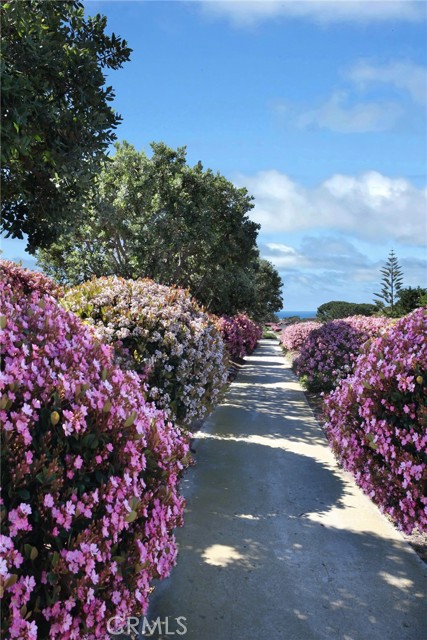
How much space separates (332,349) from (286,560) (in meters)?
9.31

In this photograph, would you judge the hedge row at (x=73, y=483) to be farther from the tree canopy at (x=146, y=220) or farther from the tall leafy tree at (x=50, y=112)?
the tree canopy at (x=146, y=220)

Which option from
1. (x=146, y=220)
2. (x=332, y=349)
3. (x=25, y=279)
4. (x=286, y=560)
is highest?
(x=146, y=220)

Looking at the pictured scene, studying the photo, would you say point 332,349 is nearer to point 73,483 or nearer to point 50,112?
point 50,112

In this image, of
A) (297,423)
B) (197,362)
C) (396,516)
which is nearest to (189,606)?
(396,516)

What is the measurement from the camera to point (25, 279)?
7625 millimetres

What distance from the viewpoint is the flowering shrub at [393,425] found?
4363 millimetres

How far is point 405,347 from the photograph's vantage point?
4.90m

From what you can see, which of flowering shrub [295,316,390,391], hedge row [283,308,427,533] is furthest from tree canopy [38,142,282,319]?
hedge row [283,308,427,533]

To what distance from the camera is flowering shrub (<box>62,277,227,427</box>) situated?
7055 millimetres

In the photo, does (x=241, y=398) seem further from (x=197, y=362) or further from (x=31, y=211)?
(x=31, y=211)

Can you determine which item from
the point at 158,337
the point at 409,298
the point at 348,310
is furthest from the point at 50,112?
the point at 348,310

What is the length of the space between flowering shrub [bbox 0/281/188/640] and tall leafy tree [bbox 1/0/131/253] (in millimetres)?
3588

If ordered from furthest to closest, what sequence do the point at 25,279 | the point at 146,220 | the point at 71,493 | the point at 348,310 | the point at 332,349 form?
1. the point at 348,310
2. the point at 146,220
3. the point at 332,349
4. the point at 25,279
5. the point at 71,493

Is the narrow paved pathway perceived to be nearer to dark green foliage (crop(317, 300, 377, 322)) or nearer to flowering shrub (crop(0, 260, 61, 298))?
flowering shrub (crop(0, 260, 61, 298))
